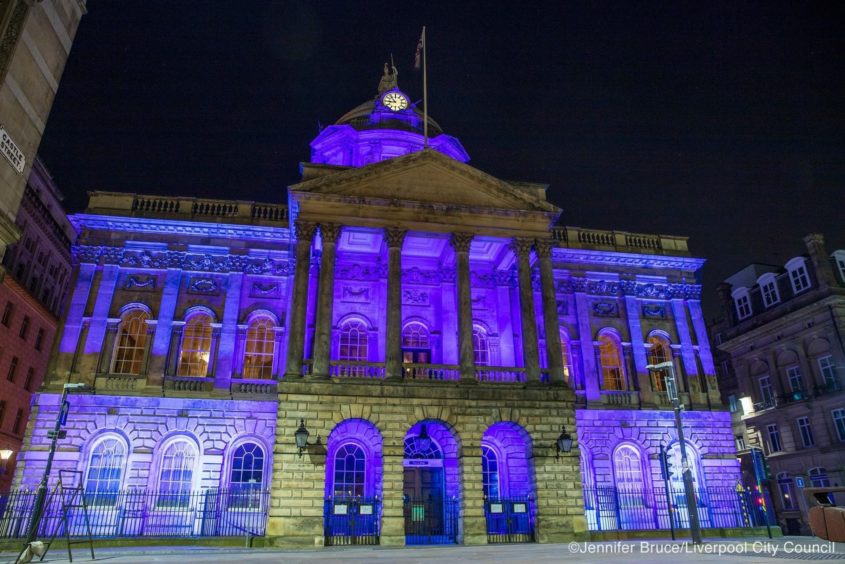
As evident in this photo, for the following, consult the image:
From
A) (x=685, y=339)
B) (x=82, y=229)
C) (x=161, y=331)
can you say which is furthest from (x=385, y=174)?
(x=685, y=339)

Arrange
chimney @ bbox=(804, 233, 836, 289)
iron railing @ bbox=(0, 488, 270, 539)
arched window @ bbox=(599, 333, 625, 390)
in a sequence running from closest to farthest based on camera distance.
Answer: iron railing @ bbox=(0, 488, 270, 539) → arched window @ bbox=(599, 333, 625, 390) → chimney @ bbox=(804, 233, 836, 289)

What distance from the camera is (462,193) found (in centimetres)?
2494

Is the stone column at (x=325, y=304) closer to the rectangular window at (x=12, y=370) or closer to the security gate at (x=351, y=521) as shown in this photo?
the security gate at (x=351, y=521)

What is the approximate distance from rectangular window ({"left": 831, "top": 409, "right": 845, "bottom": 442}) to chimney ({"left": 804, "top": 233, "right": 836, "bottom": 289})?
6.83 meters

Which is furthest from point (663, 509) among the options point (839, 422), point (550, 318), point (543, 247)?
point (839, 422)

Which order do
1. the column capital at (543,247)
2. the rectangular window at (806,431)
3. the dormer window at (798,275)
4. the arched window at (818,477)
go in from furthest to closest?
the dormer window at (798,275)
the rectangular window at (806,431)
the arched window at (818,477)
the column capital at (543,247)

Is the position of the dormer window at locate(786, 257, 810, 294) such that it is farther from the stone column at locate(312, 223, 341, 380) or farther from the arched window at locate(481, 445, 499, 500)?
the stone column at locate(312, 223, 341, 380)

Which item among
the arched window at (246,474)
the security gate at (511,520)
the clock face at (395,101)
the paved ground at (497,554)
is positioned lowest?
the paved ground at (497,554)

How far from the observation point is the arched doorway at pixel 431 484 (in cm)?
2117

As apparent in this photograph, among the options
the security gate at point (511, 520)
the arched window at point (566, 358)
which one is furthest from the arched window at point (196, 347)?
the arched window at point (566, 358)

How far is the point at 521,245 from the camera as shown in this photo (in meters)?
24.7

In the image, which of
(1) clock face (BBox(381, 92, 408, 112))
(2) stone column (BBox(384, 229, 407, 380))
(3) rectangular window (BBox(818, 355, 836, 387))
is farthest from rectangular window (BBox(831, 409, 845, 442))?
(1) clock face (BBox(381, 92, 408, 112))

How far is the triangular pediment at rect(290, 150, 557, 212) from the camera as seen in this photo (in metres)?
24.3

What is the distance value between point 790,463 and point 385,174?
2941 cm
